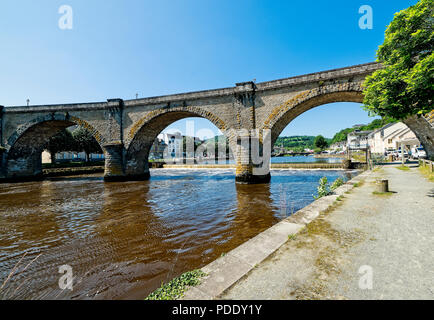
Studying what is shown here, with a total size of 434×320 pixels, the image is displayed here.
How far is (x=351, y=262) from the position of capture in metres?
3.16

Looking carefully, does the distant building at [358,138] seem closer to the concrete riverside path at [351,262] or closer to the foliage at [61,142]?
the concrete riverside path at [351,262]

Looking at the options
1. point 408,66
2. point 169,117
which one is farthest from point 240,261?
point 169,117

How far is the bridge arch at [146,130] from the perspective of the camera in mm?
19234

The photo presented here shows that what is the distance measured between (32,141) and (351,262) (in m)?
35.9

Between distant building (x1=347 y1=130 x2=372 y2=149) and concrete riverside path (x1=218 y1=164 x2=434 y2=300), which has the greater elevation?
distant building (x1=347 y1=130 x2=372 y2=149)

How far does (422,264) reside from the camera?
306cm

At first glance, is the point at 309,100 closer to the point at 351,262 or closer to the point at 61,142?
the point at 351,262

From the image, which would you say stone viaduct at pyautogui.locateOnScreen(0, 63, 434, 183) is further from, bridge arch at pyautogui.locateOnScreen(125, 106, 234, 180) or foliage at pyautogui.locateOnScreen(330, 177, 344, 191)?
foliage at pyautogui.locateOnScreen(330, 177, 344, 191)

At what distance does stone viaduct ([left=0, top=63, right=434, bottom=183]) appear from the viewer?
15.0 metres

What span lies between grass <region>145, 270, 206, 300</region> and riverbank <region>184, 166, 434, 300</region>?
14cm

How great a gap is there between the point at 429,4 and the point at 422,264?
8579mm

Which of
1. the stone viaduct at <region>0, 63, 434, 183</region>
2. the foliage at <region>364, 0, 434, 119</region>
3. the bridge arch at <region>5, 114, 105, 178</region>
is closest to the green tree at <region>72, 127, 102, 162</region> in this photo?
the bridge arch at <region>5, 114, 105, 178</region>
